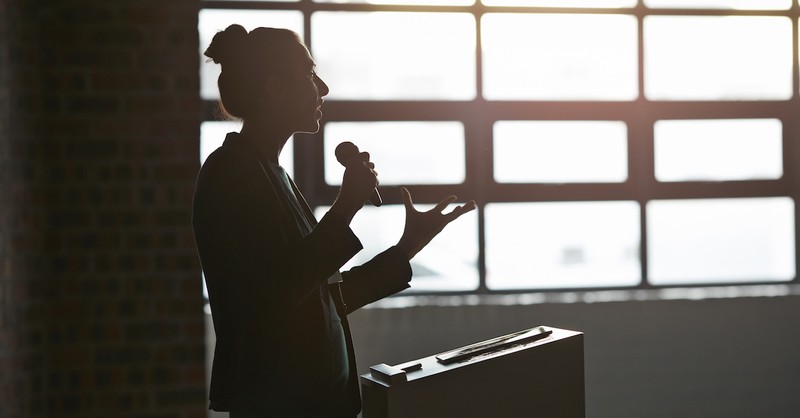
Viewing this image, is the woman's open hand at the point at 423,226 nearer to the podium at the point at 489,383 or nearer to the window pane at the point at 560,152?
the podium at the point at 489,383

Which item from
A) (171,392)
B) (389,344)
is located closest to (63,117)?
(171,392)

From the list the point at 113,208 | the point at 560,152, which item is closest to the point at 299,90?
the point at 113,208

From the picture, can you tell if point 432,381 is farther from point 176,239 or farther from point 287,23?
point 287,23

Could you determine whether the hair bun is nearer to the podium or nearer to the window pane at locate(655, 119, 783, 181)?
the podium

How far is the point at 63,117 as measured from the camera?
2.45 m

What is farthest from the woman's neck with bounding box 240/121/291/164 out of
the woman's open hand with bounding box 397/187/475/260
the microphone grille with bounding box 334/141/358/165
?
the woman's open hand with bounding box 397/187/475/260

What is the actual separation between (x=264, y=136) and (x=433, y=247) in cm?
179

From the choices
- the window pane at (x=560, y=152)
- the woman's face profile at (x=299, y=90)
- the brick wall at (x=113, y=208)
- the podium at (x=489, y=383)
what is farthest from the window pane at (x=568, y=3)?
the podium at (x=489, y=383)

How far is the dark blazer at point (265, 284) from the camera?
1.30 meters

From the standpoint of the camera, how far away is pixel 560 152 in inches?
133

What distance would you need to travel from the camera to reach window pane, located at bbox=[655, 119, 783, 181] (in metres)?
3.44

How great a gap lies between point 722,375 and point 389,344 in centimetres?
139

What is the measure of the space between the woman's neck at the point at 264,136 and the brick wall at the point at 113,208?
1.04 metres

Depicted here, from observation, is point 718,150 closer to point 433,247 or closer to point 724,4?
point 724,4
